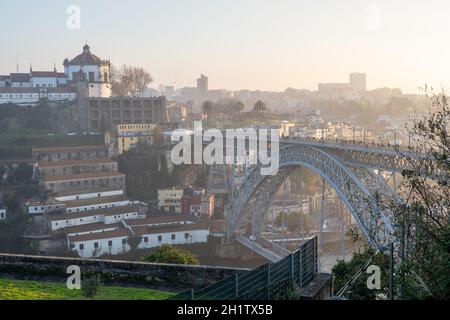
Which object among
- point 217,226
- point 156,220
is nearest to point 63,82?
point 156,220

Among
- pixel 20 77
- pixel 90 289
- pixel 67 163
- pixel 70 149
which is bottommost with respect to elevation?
pixel 67 163

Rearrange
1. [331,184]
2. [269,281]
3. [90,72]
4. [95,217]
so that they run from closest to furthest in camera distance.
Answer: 1. [269,281]
2. [331,184]
3. [95,217]
4. [90,72]

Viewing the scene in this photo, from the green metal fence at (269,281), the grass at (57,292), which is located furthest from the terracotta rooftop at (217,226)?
the green metal fence at (269,281)

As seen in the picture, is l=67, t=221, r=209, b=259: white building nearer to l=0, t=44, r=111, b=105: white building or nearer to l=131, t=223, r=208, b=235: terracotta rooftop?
l=131, t=223, r=208, b=235: terracotta rooftop

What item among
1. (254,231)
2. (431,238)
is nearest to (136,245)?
(254,231)

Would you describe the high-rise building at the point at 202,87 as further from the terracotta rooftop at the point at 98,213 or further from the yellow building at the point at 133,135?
the terracotta rooftop at the point at 98,213

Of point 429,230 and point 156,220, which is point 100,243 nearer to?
point 156,220
